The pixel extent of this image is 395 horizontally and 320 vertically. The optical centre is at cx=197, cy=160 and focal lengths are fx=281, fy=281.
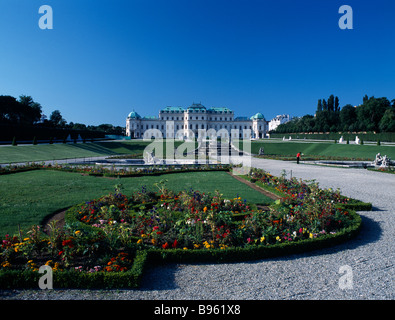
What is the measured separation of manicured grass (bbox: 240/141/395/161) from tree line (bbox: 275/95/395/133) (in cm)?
1357

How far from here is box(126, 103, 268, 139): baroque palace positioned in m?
88.9

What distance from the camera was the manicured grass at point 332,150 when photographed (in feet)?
87.0

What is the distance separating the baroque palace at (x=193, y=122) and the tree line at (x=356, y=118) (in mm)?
23111

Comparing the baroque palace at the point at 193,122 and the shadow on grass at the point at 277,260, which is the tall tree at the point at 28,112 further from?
the shadow on grass at the point at 277,260

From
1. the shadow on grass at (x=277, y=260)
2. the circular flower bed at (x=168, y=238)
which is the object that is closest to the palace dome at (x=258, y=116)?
the circular flower bed at (x=168, y=238)

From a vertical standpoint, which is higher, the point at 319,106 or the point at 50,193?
the point at 319,106

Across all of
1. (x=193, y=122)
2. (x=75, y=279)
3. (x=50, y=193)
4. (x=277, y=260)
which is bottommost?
(x=277, y=260)

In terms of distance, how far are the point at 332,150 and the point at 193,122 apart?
6066 cm

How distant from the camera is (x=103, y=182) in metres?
11.4

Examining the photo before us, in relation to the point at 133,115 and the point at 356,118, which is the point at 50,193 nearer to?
the point at 356,118

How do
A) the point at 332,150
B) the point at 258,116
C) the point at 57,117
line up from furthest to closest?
the point at 258,116, the point at 57,117, the point at 332,150

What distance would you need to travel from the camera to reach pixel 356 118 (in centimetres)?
5494

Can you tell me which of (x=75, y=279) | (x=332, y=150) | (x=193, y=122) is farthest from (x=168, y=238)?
(x=193, y=122)
